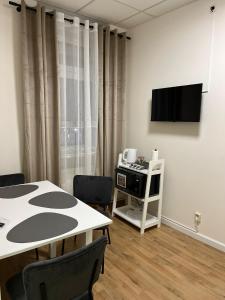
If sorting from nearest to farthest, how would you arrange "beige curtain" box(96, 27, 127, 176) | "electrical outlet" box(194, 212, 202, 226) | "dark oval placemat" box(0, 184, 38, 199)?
"dark oval placemat" box(0, 184, 38, 199), "electrical outlet" box(194, 212, 202, 226), "beige curtain" box(96, 27, 127, 176)

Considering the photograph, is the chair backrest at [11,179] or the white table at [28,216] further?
the chair backrest at [11,179]

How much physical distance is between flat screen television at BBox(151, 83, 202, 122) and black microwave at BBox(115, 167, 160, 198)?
0.80m

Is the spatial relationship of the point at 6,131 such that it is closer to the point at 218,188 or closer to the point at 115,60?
the point at 115,60

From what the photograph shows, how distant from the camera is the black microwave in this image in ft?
9.44

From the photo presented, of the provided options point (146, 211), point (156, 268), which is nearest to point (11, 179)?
point (146, 211)

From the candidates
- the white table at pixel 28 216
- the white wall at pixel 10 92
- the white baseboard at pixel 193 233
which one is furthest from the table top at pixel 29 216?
the white baseboard at pixel 193 233

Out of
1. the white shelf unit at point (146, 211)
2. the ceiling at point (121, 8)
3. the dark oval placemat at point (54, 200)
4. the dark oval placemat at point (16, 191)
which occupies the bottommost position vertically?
the white shelf unit at point (146, 211)

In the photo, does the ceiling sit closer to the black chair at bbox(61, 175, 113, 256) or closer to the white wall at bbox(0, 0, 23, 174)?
the white wall at bbox(0, 0, 23, 174)

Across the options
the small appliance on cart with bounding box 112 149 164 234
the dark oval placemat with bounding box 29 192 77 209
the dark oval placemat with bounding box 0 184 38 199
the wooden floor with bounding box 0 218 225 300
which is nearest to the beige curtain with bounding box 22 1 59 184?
the dark oval placemat with bounding box 0 184 38 199

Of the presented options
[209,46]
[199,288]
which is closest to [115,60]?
[209,46]

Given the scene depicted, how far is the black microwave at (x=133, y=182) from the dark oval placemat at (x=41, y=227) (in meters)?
1.37

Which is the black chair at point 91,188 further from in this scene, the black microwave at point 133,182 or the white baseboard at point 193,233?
the white baseboard at point 193,233

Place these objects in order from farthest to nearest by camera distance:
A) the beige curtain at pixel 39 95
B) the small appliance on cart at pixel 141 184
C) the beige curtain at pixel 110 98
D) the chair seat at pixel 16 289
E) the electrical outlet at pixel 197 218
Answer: the beige curtain at pixel 110 98
the small appliance on cart at pixel 141 184
the electrical outlet at pixel 197 218
the beige curtain at pixel 39 95
the chair seat at pixel 16 289

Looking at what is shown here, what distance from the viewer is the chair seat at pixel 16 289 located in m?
1.32
